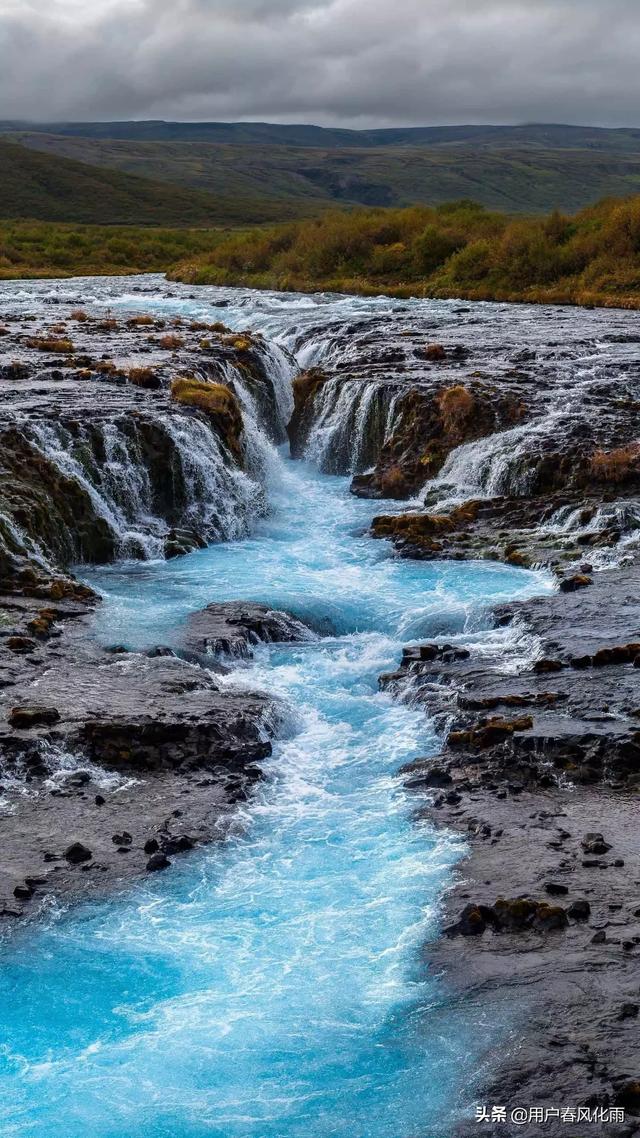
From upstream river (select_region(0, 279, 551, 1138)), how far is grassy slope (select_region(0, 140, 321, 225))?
12810 cm

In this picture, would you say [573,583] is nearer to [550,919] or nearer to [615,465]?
[615,465]

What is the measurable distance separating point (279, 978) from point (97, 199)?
149167mm

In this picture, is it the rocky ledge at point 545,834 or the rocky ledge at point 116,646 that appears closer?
the rocky ledge at point 545,834

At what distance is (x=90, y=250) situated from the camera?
89000mm

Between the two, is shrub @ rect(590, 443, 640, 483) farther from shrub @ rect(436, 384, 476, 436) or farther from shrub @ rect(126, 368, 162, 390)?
shrub @ rect(126, 368, 162, 390)

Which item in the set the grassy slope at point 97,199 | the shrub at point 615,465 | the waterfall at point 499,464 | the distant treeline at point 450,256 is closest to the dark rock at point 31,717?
the waterfall at point 499,464

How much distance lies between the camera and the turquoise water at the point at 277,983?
989cm

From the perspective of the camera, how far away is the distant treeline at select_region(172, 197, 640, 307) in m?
57.8

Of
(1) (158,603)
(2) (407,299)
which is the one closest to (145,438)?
(1) (158,603)

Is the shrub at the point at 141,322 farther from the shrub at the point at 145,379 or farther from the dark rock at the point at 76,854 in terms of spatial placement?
the dark rock at the point at 76,854

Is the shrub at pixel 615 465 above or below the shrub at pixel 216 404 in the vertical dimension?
below

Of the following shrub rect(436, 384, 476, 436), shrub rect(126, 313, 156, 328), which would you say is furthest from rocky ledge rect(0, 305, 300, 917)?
shrub rect(126, 313, 156, 328)

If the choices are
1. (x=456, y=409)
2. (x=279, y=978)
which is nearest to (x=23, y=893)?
(x=279, y=978)

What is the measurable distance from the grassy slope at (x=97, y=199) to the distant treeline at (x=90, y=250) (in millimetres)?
34982
